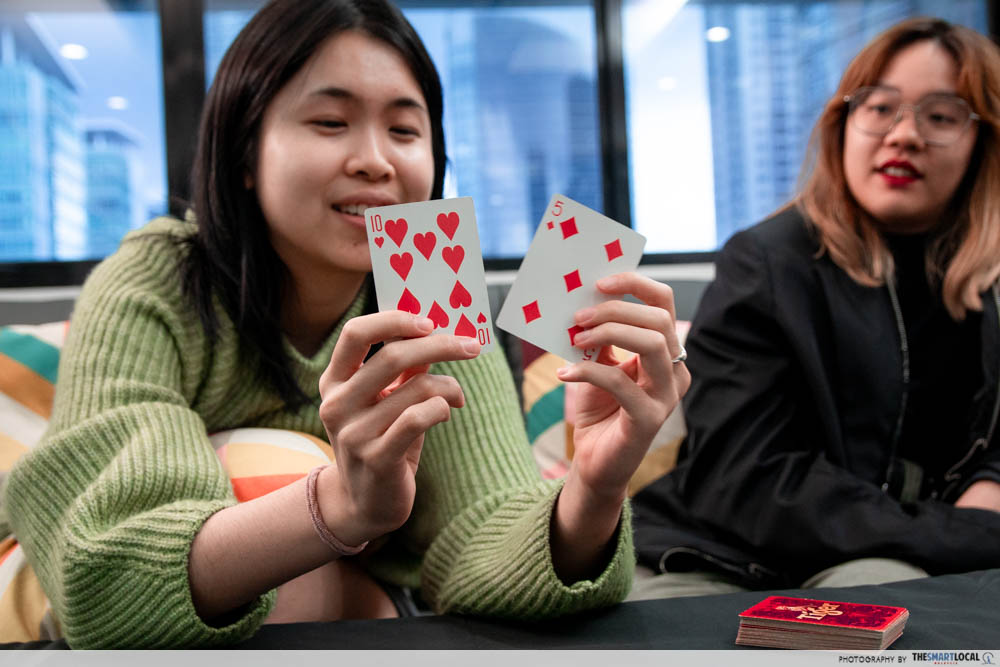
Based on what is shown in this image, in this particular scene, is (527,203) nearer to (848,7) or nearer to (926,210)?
(848,7)

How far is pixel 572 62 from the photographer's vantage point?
Result: 4.48 m

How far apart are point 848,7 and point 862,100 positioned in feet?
10.0

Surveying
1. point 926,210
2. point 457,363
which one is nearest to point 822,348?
point 926,210

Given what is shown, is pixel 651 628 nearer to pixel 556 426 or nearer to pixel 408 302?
pixel 408 302

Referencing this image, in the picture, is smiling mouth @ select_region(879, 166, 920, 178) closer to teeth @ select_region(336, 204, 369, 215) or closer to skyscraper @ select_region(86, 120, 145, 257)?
teeth @ select_region(336, 204, 369, 215)

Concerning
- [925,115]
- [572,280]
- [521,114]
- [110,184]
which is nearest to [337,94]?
[572,280]

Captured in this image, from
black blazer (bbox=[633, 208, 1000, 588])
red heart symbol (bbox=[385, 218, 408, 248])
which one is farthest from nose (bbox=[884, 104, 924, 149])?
red heart symbol (bbox=[385, 218, 408, 248])

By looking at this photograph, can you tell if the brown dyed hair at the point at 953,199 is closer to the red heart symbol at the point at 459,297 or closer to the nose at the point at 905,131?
the nose at the point at 905,131

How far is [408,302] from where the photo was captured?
38.5 inches

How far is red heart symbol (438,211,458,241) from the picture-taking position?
100 cm

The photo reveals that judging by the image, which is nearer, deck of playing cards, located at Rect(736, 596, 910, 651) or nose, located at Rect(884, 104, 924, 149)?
deck of playing cards, located at Rect(736, 596, 910, 651)

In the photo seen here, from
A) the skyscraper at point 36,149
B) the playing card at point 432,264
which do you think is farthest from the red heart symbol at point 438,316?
the skyscraper at point 36,149
